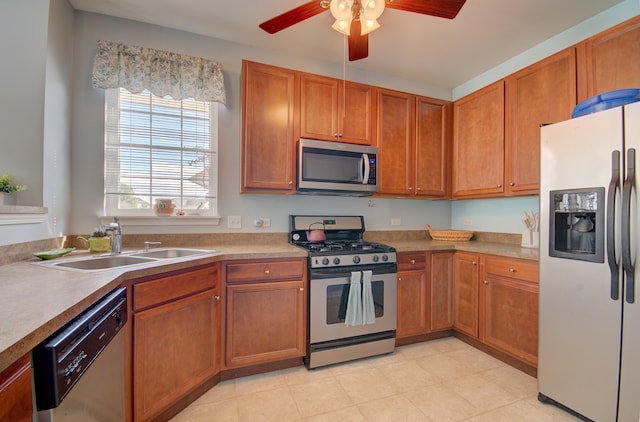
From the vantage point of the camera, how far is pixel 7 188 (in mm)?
1582

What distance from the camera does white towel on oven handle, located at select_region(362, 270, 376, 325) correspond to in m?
2.20

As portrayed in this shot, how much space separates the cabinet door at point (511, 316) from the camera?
6.63 feet

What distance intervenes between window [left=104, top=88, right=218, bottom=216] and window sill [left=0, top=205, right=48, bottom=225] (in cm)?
48

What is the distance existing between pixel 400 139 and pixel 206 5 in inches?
77.3

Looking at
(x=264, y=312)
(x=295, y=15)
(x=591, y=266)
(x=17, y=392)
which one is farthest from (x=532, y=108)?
(x=17, y=392)

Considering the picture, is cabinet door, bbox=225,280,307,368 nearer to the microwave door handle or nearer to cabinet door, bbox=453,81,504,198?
the microwave door handle

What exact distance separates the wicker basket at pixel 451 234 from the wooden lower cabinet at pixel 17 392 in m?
3.14

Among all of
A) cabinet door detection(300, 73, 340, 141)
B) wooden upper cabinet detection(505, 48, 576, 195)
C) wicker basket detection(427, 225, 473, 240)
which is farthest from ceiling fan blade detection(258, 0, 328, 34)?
wicker basket detection(427, 225, 473, 240)

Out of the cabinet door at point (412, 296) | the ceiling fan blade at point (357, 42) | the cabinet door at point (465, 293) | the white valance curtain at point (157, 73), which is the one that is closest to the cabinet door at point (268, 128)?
the white valance curtain at point (157, 73)

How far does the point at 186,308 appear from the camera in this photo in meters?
1.71

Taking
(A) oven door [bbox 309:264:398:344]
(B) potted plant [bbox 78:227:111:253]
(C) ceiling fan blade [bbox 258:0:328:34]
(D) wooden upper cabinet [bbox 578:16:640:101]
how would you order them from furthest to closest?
(A) oven door [bbox 309:264:398:344] < (B) potted plant [bbox 78:227:111:253] < (D) wooden upper cabinet [bbox 578:16:640:101] < (C) ceiling fan blade [bbox 258:0:328:34]

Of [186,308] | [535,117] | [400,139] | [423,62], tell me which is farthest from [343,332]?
[423,62]

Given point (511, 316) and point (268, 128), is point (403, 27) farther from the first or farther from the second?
point (511, 316)

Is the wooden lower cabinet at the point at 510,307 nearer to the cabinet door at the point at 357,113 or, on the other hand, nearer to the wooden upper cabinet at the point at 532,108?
the wooden upper cabinet at the point at 532,108
